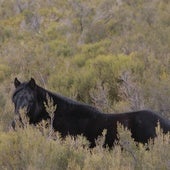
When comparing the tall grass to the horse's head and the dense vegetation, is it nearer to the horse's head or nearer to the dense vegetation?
the dense vegetation

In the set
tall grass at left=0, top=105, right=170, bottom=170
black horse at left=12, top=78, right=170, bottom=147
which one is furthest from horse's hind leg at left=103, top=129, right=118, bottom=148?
tall grass at left=0, top=105, right=170, bottom=170

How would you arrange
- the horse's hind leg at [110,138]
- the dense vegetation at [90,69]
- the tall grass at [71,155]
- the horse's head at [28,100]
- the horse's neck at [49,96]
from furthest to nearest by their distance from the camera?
the horse's neck at [49,96] < the horse's head at [28,100] < the horse's hind leg at [110,138] < the dense vegetation at [90,69] < the tall grass at [71,155]

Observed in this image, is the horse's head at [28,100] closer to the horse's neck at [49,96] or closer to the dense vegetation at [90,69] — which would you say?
the horse's neck at [49,96]

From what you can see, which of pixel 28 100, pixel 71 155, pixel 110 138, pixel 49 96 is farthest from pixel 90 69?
pixel 71 155

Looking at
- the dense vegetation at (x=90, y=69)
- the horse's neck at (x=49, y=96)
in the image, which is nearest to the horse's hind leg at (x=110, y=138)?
the dense vegetation at (x=90, y=69)

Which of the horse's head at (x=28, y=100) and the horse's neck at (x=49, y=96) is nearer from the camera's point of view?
the horse's head at (x=28, y=100)

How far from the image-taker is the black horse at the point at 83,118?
561 centimetres

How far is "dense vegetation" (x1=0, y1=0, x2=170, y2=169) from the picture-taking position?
453 cm

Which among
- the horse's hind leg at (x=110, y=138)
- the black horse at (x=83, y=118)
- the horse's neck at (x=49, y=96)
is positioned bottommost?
the horse's hind leg at (x=110, y=138)

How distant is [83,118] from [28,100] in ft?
2.44

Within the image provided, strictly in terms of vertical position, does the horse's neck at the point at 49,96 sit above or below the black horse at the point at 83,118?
above

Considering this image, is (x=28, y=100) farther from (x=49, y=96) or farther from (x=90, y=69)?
(x=90, y=69)

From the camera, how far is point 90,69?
1294 centimetres

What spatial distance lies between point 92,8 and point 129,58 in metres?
21.1
